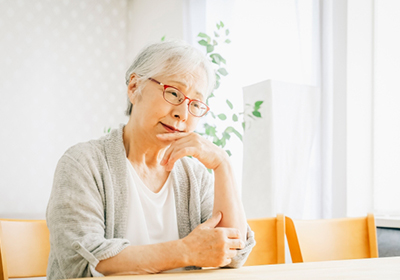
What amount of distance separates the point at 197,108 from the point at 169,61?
0.18m

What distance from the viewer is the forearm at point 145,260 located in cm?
93

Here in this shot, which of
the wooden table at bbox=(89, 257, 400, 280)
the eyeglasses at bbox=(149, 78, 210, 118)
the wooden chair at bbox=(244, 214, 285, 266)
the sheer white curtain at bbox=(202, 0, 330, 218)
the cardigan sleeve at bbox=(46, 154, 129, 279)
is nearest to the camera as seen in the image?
the wooden table at bbox=(89, 257, 400, 280)

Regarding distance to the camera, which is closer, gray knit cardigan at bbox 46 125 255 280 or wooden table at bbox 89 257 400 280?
wooden table at bbox 89 257 400 280

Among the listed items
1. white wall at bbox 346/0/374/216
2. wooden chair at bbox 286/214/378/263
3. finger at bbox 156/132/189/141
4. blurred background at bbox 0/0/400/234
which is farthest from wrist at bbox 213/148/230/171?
white wall at bbox 346/0/374/216

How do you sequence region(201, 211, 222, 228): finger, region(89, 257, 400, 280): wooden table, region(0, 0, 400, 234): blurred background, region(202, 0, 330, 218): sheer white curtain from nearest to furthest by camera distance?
region(89, 257, 400, 280): wooden table → region(201, 211, 222, 228): finger → region(0, 0, 400, 234): blurred background → region(202, 0, 330, 218): sheer white curtain

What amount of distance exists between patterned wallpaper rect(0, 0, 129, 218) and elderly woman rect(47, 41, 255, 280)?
51.8 inches

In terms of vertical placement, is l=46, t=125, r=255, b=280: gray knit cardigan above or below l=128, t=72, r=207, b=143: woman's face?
below

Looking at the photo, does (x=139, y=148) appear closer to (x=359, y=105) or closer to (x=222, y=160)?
(x=222, y=160)

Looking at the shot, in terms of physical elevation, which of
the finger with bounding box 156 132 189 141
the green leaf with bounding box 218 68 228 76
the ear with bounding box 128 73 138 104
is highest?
the green leaf with bounding box 218 68 228 76

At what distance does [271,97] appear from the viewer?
239 cm

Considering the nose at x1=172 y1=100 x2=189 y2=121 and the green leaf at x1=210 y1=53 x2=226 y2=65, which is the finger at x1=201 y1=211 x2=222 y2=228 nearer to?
the nose at x1=172 y1=100 x2=189 y2=121

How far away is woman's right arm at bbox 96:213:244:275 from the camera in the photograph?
3.06ft

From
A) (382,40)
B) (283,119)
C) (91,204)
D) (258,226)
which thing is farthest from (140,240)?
(382,40)

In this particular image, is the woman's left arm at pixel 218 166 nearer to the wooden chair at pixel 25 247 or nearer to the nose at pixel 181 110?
the nose at pixel 181 110
